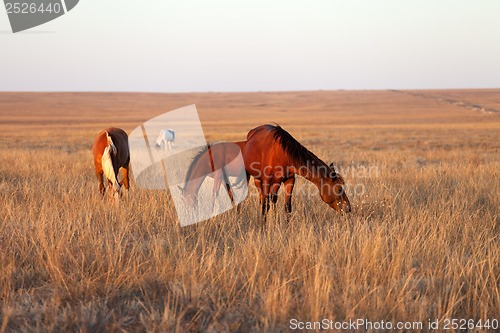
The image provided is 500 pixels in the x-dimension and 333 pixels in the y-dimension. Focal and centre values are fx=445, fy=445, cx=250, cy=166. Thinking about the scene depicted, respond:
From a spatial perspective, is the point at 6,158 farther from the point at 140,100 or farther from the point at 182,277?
the point at 140,100

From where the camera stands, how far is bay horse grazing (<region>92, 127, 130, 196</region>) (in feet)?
22.2

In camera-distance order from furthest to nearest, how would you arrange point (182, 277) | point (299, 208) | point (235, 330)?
point (299, 208), point (182, 277), point (235, 330)

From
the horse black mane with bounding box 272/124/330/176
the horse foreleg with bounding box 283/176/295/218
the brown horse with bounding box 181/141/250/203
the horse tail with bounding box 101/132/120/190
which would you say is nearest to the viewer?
the horse black mane with bounding box 272/124/330/176

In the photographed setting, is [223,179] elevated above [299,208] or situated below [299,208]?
above

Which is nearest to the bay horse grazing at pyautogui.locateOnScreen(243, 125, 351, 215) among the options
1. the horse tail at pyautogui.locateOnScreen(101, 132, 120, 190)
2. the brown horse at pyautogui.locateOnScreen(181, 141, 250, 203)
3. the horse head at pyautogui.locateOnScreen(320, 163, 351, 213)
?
the horse head at pyautogui.locateOnScreen(320, 163, 351, 213)

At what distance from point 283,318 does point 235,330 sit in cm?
33

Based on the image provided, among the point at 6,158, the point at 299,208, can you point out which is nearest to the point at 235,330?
the point at 299,208

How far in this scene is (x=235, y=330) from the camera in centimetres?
296

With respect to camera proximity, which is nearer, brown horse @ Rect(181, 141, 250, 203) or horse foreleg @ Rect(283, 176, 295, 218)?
horse foreleg @ Rect(283, 176, 295, 218)

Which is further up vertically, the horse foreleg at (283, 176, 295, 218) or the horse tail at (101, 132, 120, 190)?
the horse tail at (101, 132, 120, 190)

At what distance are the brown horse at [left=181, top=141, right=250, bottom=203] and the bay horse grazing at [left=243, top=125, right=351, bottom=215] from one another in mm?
382

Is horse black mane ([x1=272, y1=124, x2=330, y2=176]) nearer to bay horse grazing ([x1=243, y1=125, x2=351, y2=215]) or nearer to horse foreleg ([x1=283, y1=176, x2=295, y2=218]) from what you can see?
bay horse grazing ([x1=243, y1=125, x2=351, y2=215])

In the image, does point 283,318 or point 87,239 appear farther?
point 87,239

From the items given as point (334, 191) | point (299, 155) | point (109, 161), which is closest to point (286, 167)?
point (299, 155)
